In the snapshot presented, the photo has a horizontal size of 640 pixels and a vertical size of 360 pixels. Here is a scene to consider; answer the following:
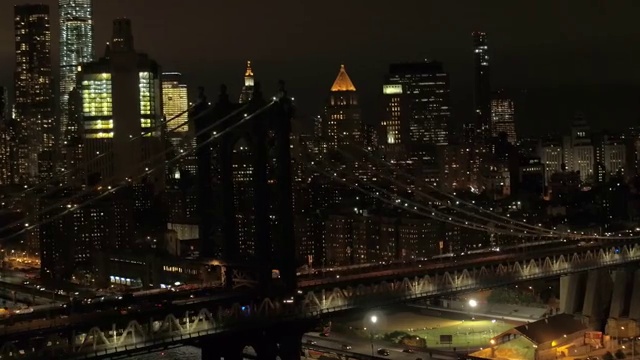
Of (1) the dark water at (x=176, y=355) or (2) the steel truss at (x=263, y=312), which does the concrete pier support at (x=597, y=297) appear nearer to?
(2) the steel truss at (x=263, y=312)

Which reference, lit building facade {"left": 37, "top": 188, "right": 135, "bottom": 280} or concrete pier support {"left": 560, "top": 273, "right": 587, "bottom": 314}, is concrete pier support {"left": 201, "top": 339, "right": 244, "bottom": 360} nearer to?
concrete pier support {"left": 560, "top": 273, "right": 587, "bottom": 314}

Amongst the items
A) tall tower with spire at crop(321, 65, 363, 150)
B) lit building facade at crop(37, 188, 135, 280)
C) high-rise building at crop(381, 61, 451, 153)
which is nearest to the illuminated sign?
high-rise building at crop(381, 61, 451, 153)

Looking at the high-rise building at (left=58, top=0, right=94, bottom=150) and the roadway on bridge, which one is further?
the high-rise building at (left=58, top=0, right=94, bottom=150)

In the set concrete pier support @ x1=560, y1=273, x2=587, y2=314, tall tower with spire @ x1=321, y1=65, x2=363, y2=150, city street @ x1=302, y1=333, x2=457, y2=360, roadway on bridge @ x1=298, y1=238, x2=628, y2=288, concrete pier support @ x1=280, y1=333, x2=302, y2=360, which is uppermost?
tall tower with spire @ x1=321, y1=65, x2=363, y2=150

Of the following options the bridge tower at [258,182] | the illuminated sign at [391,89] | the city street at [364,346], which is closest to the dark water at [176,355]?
the city street at [364,346]

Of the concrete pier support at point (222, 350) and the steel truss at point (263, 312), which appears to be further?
the concrete pier support at point (222, 350)
